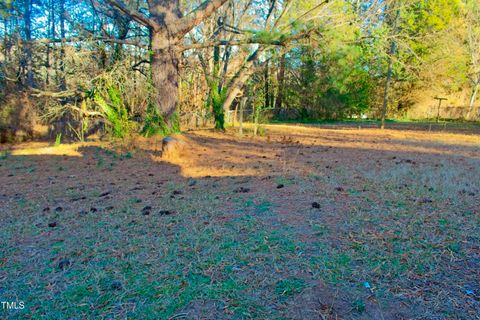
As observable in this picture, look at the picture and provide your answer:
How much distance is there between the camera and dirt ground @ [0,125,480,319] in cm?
160

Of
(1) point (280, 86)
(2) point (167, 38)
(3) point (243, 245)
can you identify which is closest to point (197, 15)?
(2) point (167, 38)

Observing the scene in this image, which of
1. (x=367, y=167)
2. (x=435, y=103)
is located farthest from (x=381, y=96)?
(x=367, y=167)

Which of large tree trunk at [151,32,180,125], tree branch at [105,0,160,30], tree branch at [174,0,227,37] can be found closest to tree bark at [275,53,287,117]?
tree branch at [174,0,227,37]

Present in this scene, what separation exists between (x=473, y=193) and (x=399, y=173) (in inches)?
40.6

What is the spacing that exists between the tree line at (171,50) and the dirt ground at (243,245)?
10.5 ft

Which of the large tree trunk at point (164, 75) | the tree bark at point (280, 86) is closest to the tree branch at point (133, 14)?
the large tree trunk at point (164, 75)

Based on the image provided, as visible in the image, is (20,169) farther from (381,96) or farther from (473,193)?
(381,96)

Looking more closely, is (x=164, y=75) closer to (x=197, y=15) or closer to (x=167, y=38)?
(x=167, y=38)

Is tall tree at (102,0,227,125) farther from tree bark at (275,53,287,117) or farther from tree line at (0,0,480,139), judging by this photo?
tree bark at (275,53,287,117)

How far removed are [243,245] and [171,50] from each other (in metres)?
5.99

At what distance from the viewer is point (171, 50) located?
23.2ft

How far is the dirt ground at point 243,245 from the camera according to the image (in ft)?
5.24

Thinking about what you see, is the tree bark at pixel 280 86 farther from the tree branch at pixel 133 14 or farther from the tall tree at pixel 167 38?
the tree branch at pixel 133 14

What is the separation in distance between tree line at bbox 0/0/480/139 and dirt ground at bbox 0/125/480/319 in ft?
10.5
